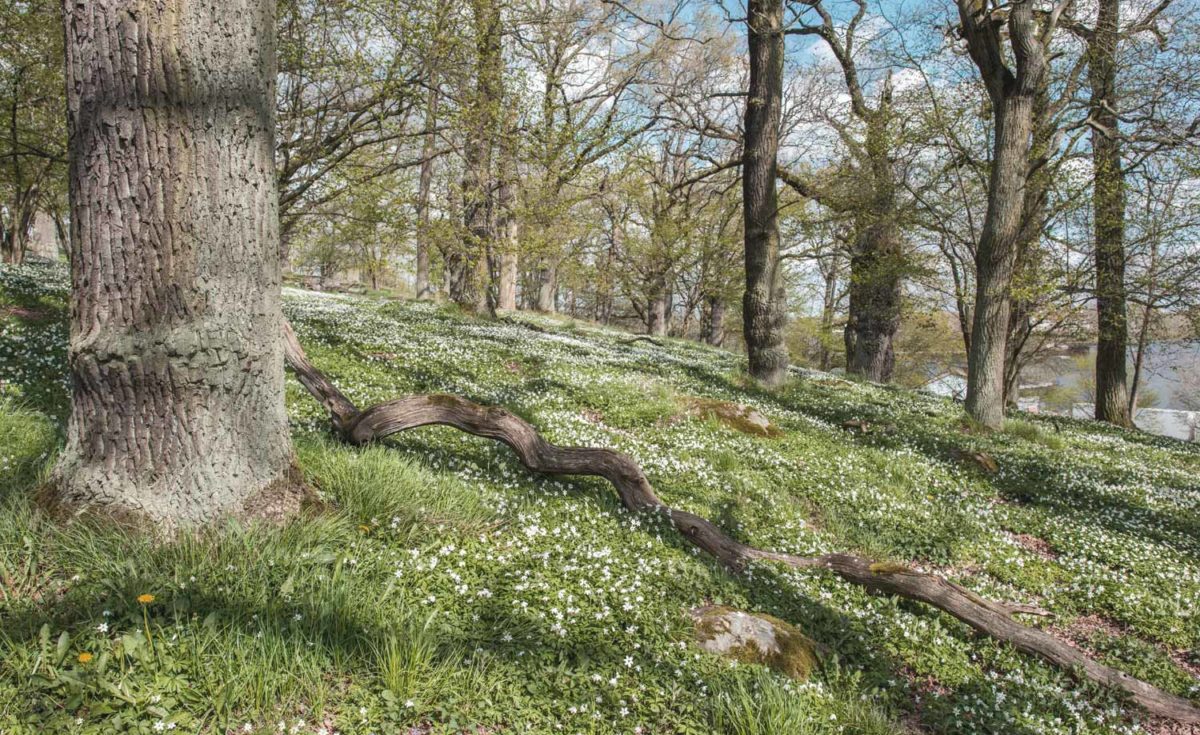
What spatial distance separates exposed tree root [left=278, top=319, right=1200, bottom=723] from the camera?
13.0 ft

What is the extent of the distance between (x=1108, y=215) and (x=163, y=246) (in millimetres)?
20979

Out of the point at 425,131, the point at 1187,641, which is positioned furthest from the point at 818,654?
the point at 425,131

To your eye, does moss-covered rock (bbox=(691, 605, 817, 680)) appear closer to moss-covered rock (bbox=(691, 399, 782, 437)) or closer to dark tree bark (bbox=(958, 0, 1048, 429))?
moss-covered rock (bbox=(691, 399, 782, 437))

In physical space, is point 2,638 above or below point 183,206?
below

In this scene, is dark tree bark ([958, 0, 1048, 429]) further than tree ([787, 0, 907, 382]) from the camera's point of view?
No

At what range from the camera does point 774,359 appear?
13164 millimetres

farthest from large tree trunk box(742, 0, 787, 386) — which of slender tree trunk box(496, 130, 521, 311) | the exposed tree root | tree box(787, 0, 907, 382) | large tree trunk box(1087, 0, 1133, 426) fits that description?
the exposed tree root

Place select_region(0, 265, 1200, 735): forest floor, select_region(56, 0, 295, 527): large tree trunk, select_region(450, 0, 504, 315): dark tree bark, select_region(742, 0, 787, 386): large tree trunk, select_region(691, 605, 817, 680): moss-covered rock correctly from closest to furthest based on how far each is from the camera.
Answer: select_region(0, 265, 1200, 735): forest floor → select_region(56, 0, 295, 527): large tree trunk → select_region(691, 605, 817, 680): moss-covered rock → select_region(450, 0, 504, 315): dark tree bark → select_region(742, 0, 787, 386): large tree trunk

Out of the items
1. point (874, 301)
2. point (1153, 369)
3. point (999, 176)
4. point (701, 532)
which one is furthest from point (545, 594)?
point (1153, 369)

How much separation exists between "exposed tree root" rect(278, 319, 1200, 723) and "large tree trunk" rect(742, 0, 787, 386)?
8.26 meters

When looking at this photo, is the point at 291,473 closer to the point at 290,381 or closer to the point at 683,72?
the point at 290,381

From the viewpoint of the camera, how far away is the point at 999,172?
444 inches

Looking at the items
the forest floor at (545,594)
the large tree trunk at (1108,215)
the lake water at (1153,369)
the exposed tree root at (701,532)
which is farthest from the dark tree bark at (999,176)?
the lake water at (1153,369)

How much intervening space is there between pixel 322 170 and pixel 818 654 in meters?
11.7
